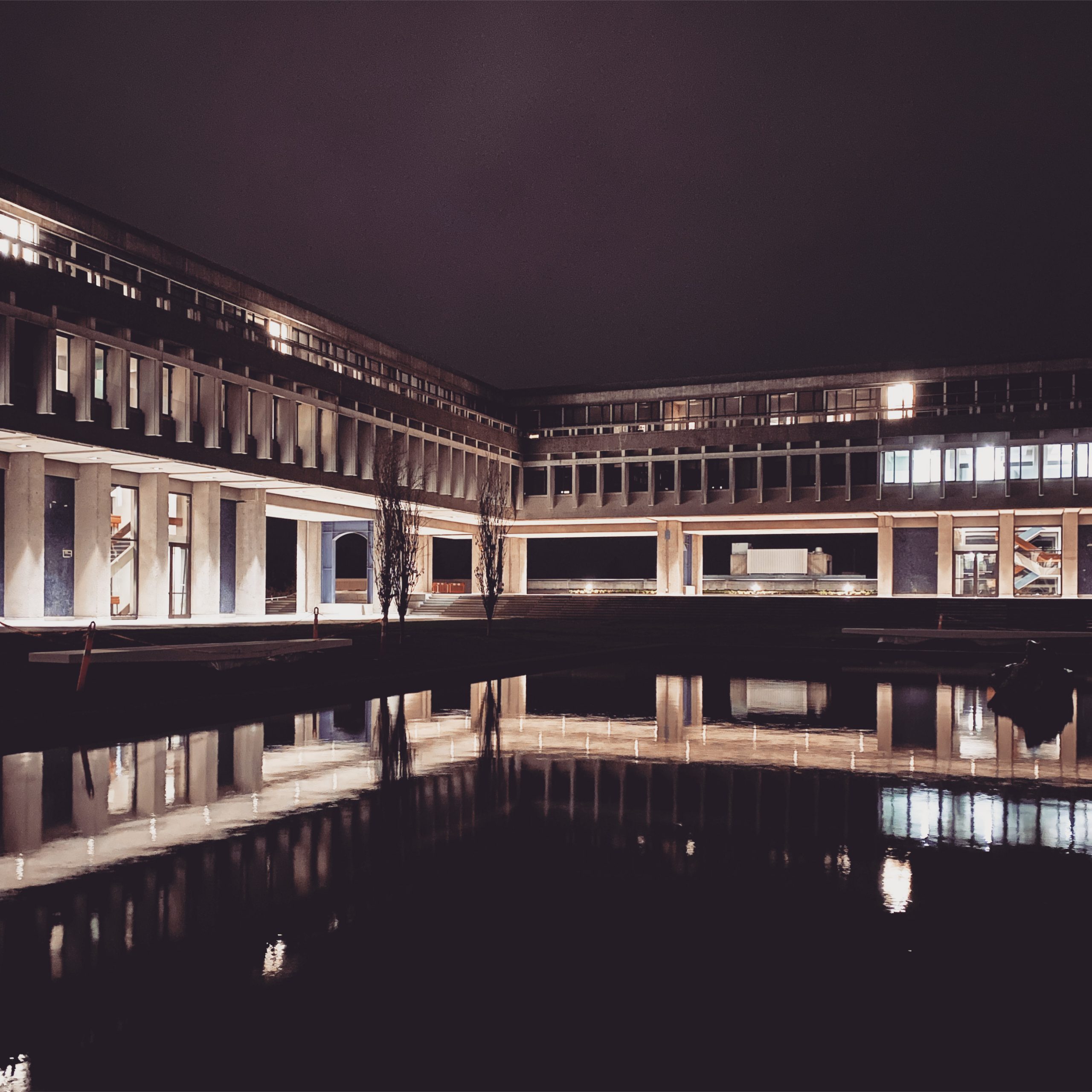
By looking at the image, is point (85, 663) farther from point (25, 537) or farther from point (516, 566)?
point (516, 566)

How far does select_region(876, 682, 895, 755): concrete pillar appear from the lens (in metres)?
13.1

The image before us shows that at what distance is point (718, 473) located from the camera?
60.7m

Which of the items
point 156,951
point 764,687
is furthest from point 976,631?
point 156,951

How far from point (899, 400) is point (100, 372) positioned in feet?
139

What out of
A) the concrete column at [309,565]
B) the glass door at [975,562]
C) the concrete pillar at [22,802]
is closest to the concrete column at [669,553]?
the glass door at [975,562]

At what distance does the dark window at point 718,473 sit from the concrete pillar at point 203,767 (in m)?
Answer: 48.9

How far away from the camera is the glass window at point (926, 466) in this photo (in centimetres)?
5503

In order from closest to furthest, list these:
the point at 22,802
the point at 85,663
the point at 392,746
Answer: the point at 22,802 → the point at 392,746 → the point at 85,663

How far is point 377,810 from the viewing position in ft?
30.0

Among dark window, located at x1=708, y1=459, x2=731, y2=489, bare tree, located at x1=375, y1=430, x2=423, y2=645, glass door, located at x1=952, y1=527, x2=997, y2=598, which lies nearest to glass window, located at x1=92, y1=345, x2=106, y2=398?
bare tree, located at x1=375, y1=430, x2=423, y2=645

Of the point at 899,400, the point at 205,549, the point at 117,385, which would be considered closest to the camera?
the point at 117,385

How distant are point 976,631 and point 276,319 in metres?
31.3

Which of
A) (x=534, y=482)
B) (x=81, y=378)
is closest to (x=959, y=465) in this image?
(x=534, y=482)

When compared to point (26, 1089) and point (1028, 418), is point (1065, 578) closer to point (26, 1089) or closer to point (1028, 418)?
point (1028, 418)
